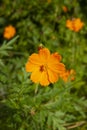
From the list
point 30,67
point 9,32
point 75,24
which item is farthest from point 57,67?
point 9,32

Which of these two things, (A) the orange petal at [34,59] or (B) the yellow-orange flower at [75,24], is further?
(B) the yellow-orange flower at [75,24]

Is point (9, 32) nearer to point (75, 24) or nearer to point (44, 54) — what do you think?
point (75, 24)

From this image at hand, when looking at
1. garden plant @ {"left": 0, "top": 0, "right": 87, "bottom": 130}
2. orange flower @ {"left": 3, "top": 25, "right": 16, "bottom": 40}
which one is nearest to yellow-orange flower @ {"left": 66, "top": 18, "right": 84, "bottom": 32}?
garden plant @ {"left": 0, "top": 0, "right": 87, "bottom": 130}

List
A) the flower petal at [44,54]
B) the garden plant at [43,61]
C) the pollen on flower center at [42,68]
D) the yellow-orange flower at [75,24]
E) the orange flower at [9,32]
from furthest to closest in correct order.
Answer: the orange flower at [9,32], the yellow-orange flower at [75,24], the garden plant at [43,61], the pollen on flower center at [42,68], the flower petal at [44,54]

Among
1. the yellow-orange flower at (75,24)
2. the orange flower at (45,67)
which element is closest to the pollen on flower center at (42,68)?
the orange flower at (45,67)

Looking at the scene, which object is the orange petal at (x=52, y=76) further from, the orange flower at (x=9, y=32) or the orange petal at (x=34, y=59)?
the orange flower at (x=9, y=32)

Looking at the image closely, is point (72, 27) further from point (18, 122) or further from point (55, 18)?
point (18, 122)

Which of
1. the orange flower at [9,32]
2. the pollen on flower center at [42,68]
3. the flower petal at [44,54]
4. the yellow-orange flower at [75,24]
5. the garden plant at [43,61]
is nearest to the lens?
the flower petal at [44,54]
